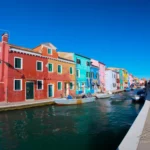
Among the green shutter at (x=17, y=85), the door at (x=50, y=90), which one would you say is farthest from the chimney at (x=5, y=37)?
the door at (x=50, y=90)

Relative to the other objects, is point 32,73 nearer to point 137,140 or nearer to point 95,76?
point 137,140

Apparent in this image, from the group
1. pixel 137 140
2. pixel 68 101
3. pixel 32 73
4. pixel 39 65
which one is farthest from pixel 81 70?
pixel 137 140

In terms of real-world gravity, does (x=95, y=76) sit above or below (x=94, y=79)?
above

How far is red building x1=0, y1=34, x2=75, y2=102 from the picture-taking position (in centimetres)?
2047

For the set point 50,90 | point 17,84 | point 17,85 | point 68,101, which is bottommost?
point 68,101

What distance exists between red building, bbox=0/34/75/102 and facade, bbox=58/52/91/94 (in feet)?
8.32

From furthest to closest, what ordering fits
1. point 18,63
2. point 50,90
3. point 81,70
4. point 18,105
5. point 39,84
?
point 81,70, point 50,90, point 39,84, point 18,63, point 18,105

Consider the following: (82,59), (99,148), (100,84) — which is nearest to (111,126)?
(99,148)

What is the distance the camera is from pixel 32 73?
2361 centimetres

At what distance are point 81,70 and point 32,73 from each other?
14.0 m

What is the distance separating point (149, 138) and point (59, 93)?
2341 cm

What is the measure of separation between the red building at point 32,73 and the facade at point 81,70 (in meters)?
2.54

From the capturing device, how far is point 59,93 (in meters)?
28.2

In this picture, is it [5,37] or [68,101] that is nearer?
[5,37]
